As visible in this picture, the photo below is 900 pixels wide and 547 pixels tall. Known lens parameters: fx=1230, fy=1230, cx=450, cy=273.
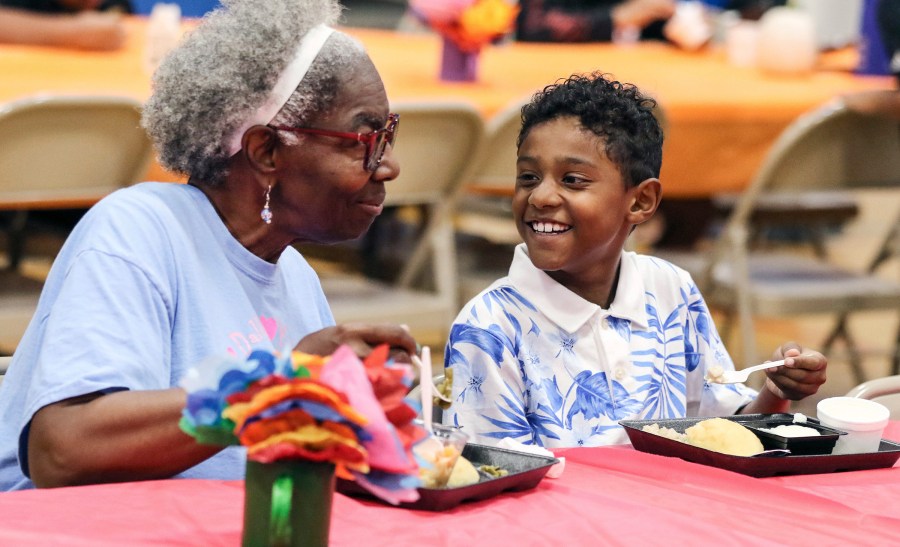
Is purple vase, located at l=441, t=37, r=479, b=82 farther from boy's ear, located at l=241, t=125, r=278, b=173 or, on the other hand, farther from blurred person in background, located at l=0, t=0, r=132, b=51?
boy's ear, located at l=241, t=125, r=278, b=173

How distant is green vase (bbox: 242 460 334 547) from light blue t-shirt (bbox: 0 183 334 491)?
40cm

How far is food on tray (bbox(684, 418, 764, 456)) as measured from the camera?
5.09ft

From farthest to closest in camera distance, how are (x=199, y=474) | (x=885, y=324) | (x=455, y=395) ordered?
(x=885, y=324), (x=455, y=395), (x=199, y=474)

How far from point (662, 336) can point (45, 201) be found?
1.72 m

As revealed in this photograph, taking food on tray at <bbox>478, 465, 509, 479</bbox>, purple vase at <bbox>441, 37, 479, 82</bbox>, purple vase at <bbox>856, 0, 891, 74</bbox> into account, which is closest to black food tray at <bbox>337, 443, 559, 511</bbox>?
food on tray at <bbox>478, 465, 509, 479</bbox>

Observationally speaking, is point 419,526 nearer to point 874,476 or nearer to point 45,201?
point 874,476

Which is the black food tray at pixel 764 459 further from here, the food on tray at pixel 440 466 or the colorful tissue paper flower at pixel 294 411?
the colorful tissue paper flower at pixel 294 411

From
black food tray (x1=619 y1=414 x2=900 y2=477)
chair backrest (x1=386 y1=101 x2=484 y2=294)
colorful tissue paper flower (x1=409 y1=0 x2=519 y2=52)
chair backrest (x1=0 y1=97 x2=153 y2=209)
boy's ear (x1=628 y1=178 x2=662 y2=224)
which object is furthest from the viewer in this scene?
colorful tissue paper flower (x1=409 y1=0 x2=519 y2=52)

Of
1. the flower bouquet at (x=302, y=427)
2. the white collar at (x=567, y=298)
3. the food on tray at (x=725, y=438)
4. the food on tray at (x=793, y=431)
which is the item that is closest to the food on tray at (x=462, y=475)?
the flower bouquet at (x=302, y=427)

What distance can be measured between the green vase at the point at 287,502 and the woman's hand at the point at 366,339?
29cm

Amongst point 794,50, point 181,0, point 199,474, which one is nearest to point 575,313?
point 199,474

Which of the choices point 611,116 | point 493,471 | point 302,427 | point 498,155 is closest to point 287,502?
point 302,427

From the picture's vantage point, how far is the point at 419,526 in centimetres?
124

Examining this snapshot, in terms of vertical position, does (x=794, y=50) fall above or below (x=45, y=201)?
above
